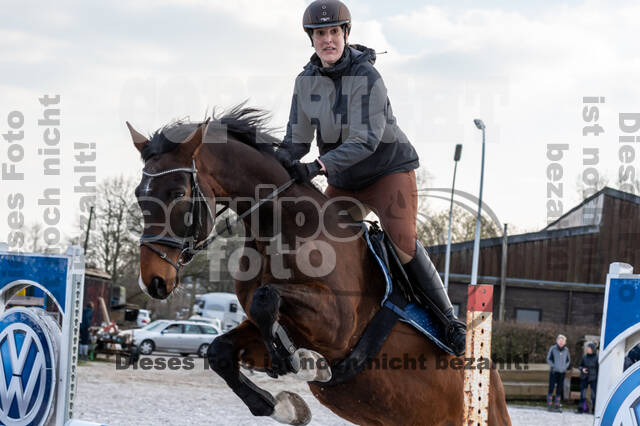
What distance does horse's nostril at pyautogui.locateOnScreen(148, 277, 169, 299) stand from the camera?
3383mm

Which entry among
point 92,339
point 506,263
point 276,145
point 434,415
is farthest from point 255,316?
point 506,263

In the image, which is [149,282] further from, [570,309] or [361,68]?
[570,309]

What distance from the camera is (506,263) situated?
1045 inches

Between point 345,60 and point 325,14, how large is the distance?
0.28 metres

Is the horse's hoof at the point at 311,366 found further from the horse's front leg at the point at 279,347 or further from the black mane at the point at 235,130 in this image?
the black mane at the point at 235,130

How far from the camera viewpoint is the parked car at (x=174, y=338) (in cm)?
2180

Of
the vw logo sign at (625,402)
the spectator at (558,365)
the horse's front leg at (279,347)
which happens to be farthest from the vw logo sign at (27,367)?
the spectator at (558,365)

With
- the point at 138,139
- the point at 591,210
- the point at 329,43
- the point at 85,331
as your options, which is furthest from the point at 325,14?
the point at 591,210

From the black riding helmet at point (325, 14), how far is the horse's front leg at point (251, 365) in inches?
68.6

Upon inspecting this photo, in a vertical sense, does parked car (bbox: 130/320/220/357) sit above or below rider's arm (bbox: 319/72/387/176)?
below

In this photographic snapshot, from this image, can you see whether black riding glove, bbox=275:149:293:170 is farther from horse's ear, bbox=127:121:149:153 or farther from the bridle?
horse's ear, bbox=127:121:149:153

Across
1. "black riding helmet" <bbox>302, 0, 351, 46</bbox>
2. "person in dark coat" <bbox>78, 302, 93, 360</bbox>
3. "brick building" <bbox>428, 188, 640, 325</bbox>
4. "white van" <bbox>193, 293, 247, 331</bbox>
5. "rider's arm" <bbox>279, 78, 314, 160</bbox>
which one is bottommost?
"white van" <bbox>193, 293, 247, 331</bbox>

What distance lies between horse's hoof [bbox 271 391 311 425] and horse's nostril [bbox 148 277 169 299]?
1040mm

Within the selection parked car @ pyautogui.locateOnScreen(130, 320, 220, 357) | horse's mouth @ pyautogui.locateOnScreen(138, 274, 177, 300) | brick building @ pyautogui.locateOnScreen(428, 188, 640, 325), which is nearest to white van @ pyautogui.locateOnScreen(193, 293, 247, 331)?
parked car @ pyautogui.locateOnScreen(130, 320, 220, 357)
